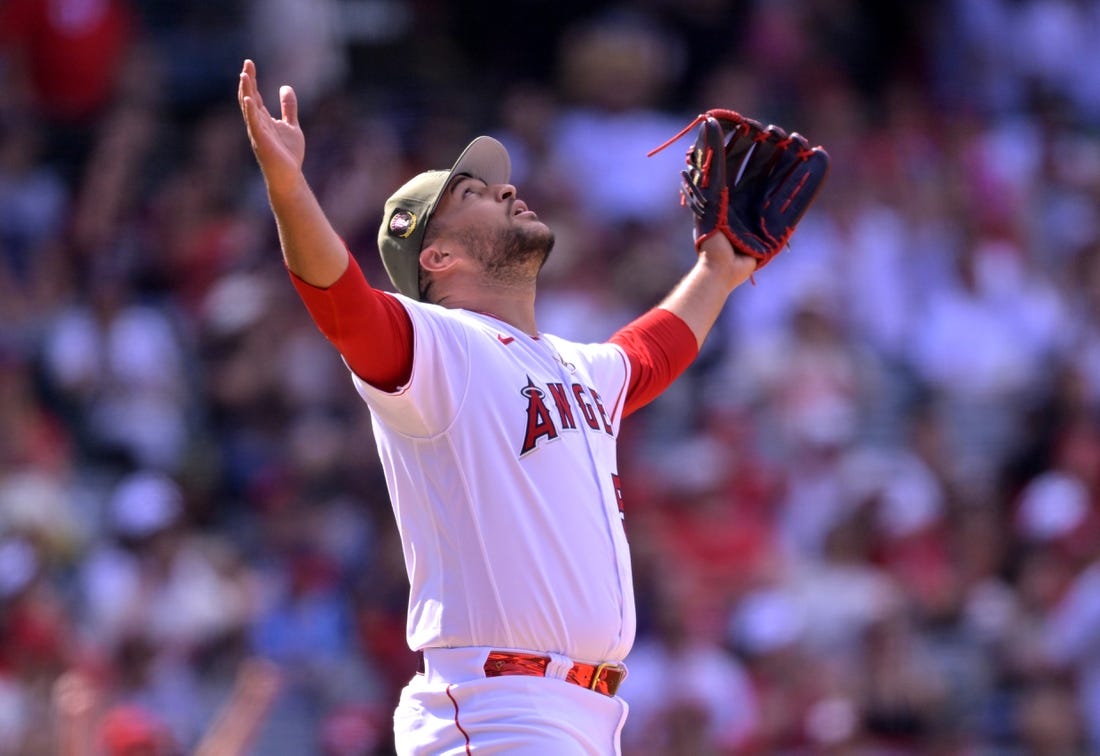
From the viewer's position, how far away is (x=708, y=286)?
4742 millimetres

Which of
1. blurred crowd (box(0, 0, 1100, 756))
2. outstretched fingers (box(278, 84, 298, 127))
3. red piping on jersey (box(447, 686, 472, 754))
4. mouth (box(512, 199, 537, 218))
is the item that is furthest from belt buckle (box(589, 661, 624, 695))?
blurred crowd (box(0, 0, 1100, 756))

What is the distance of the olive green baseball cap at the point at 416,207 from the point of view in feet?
13.4

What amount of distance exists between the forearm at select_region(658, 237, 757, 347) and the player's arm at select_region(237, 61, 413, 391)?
1.34 metres

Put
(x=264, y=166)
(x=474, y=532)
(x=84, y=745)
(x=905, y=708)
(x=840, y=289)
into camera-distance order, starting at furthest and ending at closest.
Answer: (x=840, y=289) → (x=905, y=708) → (x=84, y=745) → (x=474, y=532) → (x=264, y=166)

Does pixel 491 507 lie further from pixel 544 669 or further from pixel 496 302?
pixel 496 302

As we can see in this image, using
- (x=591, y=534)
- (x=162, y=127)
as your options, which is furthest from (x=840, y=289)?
(x=591, y=534)

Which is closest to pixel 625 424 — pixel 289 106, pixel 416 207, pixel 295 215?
pixel 416 207

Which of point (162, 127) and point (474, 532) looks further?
point (162, 127)

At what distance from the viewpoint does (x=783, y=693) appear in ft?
24.6

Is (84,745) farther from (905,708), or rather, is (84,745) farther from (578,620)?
(905,708)

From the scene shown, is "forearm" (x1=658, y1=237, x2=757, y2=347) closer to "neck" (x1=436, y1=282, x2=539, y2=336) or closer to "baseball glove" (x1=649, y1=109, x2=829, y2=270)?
"baseball glove" (x1=649, y1=109, x2=829, y2=270)

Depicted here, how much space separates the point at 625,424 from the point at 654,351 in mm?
4141

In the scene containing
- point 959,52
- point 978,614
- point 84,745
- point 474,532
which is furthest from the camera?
point 959,52

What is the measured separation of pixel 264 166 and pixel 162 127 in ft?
21.6
